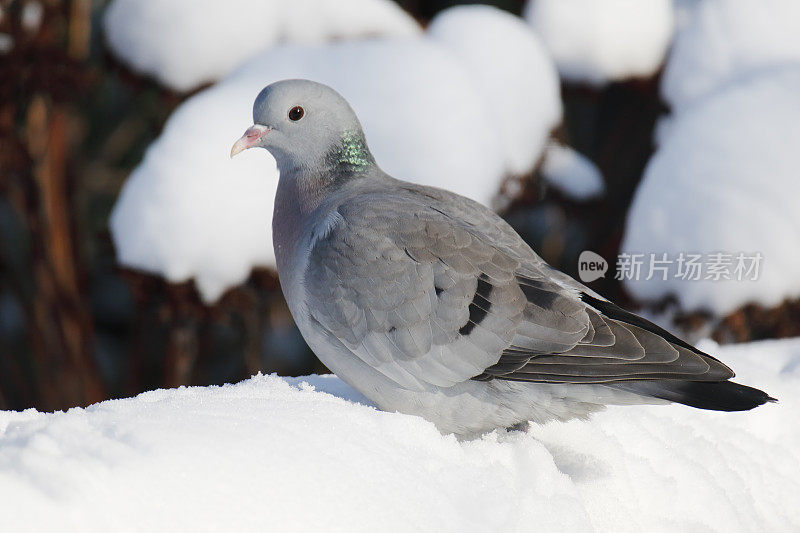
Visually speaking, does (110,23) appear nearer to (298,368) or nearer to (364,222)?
(298,368)

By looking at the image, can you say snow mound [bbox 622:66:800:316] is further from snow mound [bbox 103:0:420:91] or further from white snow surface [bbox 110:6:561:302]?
snow mound [bbox 103:0:420:91]

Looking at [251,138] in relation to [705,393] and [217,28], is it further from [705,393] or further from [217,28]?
[217,28]

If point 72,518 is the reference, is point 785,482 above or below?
below

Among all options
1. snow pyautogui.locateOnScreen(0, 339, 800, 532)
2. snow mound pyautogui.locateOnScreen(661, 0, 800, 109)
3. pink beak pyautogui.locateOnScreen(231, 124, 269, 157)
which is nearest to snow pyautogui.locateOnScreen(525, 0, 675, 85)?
snow mound pyautogui.locateOnScreen(661, 0, 800, 109)

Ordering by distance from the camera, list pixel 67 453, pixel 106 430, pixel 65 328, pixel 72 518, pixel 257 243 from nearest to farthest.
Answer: pixel 72 518, pixel 67 453, pixel 106 430, pixel 257 243, pixel 65 328

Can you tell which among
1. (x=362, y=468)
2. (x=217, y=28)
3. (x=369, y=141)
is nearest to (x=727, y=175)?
(x=369, y=141)

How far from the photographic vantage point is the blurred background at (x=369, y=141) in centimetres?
305

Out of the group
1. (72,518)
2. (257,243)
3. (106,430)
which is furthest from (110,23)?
(72,518)

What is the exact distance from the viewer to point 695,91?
4.02 m

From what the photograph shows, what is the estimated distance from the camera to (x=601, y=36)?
4.05m

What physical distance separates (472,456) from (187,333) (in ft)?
6.58

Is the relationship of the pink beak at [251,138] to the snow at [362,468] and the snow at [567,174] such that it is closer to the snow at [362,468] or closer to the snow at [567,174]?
the snow at [362,468]

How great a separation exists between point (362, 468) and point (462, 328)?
44cm

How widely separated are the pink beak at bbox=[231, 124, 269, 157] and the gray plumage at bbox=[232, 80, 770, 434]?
0.31 m
